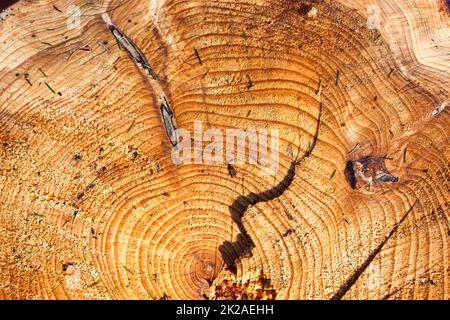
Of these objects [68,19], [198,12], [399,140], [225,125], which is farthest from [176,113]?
[399,140]

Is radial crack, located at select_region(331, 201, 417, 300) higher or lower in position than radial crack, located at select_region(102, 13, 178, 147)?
lower

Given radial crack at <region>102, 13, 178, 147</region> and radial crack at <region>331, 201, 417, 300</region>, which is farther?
radial crack at <region>102, 13, 178, 147</region>

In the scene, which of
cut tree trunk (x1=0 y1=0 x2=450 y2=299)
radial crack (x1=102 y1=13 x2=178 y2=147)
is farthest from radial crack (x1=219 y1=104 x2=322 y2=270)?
radial crack (x1=102 y1=13 x2=178 y2=147)

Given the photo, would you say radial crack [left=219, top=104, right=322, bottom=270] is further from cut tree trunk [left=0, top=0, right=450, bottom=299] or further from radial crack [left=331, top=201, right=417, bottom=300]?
radial crack [left=331, top=201, right=417, bottom=300]

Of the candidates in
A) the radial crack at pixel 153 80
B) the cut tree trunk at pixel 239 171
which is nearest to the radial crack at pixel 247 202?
the cut tree trunk at pixel 239 171

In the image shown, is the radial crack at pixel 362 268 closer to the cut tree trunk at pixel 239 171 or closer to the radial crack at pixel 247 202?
the cut tree trunk at pixel 239 171

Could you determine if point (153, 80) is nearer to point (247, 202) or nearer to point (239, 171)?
point (239, 171)

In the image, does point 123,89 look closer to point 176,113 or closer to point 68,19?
point 176,113
